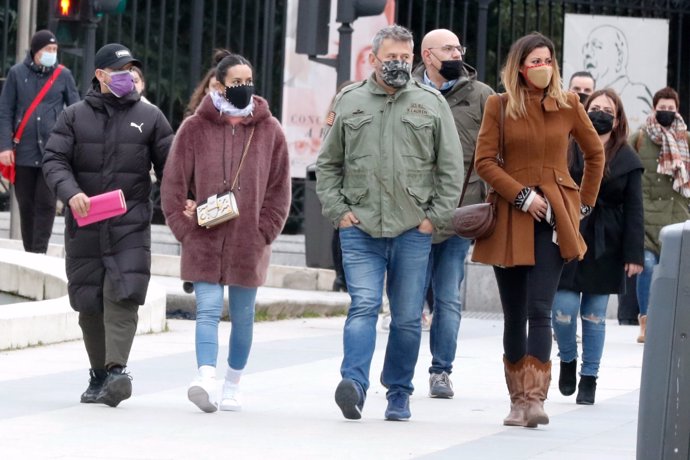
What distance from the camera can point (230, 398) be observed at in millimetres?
8211

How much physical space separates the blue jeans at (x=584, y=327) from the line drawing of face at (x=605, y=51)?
30.0 ft

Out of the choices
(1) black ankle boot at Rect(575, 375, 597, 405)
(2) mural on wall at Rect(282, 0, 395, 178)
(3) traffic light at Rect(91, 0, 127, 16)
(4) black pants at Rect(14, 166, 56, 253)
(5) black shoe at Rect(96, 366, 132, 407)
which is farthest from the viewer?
(2) mural on wall at Rect(282, 0, 395, 178)

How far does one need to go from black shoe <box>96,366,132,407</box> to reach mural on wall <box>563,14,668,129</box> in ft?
34.4

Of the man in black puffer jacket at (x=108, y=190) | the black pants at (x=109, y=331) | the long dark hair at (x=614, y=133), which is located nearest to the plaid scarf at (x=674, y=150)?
the long dark hair at (x=614, y=133)

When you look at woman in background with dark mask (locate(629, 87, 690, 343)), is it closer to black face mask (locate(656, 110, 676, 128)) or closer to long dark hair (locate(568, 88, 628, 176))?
black face mask (locate(656, 110, 676, 128))

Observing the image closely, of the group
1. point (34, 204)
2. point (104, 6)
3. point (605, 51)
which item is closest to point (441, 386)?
point (34, 204)

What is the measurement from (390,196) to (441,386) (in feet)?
4.64

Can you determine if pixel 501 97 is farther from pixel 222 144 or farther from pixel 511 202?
pixel 222 144

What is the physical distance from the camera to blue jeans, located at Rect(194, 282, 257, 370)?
8156 millimetres

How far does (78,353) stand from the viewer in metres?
10.2

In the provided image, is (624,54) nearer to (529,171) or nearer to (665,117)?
(665,117)

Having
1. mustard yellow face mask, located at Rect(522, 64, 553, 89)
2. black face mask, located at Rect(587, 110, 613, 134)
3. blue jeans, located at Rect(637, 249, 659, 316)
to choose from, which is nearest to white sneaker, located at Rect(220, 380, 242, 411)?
mustard yellow face mask, located at Rect(522, 64, 553, 89)

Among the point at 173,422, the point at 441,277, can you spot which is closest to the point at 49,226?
the point at 441,277

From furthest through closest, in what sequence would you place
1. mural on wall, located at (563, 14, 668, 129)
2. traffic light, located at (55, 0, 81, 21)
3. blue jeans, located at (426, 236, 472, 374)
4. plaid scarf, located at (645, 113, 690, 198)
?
1. mural on wall, located at (563, 14, 668, 129)
2. traffic light, located at (55, 0, 81, 21)
3. plaid scarf, located at (645, 113, 690, 198)
4. blue jeans, located at (426, 236, 472, 374)
